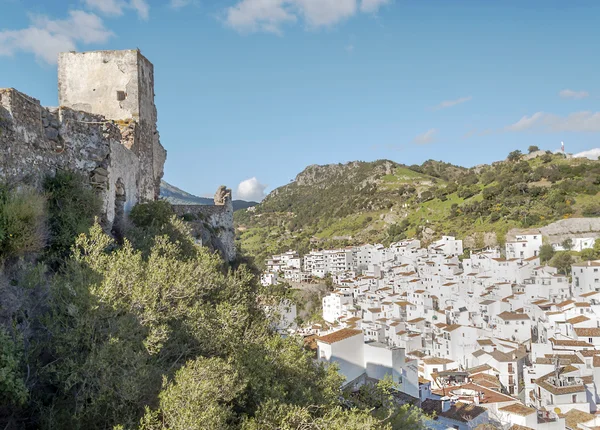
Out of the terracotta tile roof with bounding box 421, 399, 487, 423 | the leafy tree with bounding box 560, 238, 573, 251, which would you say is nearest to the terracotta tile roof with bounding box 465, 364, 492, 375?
the terracotta tile roof with bounding box 421, 399, 487, 423

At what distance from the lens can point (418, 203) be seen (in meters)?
92.7

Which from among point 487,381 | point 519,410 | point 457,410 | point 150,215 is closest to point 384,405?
point 150,215

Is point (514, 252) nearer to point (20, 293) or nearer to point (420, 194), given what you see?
point (420, 194)

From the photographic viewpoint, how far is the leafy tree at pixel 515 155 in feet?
305

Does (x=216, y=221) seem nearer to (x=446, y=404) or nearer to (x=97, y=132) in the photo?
(x=97, y=132)

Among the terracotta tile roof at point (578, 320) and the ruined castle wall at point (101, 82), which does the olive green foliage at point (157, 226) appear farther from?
the terracotta tile roof at point (578, 320)

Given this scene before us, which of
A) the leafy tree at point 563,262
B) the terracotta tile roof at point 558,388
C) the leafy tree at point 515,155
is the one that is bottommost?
the terracotta tile roof at point 558,388

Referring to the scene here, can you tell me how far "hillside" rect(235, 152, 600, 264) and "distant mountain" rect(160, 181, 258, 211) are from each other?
48.3 ft

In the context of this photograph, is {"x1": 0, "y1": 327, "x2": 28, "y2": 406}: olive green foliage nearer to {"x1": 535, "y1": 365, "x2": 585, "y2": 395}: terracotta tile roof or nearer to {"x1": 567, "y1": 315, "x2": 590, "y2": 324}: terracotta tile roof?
{"x1": 535, "y1": 365, "x2": 585, "y2": 395}: terracotta tile roof

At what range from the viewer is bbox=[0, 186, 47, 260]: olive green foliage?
21.1ft

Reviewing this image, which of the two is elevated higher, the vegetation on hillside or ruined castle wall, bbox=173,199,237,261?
ruined castle wall, bbox=173,199,237,261

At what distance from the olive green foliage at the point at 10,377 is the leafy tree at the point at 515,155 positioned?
3892 inches

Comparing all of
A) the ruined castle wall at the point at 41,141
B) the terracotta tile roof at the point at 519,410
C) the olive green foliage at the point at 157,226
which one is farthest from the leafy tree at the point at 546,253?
the ruined castle wall at the point at 41,141

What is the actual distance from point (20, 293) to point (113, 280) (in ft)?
3.77
